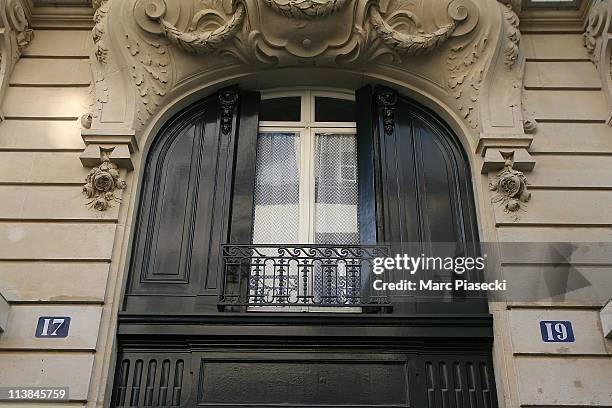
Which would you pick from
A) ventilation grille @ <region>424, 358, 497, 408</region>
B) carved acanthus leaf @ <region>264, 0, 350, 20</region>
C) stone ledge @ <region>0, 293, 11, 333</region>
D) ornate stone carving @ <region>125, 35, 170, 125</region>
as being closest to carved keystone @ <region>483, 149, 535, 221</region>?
ventilation grille @ <region>424, 358, 497, 408</region>

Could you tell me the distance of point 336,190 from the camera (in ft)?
29.7

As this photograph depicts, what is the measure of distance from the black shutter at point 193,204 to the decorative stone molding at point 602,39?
4.63 metres

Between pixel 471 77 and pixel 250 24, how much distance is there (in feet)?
9.89

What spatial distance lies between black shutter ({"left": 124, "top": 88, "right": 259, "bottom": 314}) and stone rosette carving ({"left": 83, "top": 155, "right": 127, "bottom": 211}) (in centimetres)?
42

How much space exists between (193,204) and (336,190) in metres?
1.82

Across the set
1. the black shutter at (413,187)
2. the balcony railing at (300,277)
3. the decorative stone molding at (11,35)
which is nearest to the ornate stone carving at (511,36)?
the black shutter at (413,187)

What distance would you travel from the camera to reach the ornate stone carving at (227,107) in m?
9.41

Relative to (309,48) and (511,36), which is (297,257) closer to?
(309,48)

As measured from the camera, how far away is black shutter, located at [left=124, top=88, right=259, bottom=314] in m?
8.05

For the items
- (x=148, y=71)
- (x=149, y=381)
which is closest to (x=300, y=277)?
A: (x=149, y=381)

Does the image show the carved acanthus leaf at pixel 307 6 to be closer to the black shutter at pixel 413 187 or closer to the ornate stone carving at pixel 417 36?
the ornate stone carving at pixel 417 36

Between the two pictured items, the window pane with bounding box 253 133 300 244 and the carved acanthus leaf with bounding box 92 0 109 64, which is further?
the carved acanthus leaf with bounding box 92 0 109 64

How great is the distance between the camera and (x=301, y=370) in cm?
746

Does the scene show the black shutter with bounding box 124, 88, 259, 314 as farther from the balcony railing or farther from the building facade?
the balcony railing
